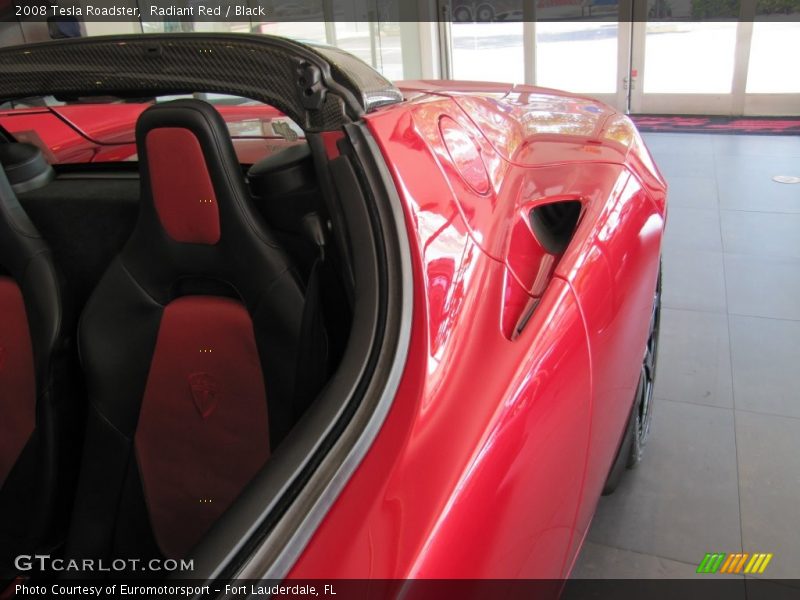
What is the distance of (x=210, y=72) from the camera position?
1114 mm

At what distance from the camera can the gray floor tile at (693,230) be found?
339cm

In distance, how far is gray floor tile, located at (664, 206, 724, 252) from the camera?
3.39 meters

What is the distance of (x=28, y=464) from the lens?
1.38 meters

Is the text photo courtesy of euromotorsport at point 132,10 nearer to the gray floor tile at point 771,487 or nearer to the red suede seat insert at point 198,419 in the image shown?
the red suede seat insert at point 198,419

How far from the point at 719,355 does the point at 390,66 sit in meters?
6.13

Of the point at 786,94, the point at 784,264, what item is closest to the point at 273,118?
the point at 784,264

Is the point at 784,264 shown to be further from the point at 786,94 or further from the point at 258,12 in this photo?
the point at 258,12

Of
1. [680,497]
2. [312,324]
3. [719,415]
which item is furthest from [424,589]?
[719,415]

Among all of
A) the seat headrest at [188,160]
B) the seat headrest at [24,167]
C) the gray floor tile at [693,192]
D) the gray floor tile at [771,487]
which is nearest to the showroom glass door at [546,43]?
the gray floor tile at [693,192]

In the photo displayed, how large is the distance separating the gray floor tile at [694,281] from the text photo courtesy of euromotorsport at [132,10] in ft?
14.9

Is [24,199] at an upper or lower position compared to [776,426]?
upper

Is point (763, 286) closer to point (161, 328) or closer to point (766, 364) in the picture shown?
point (766, 364)

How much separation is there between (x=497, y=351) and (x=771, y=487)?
48.5 inches

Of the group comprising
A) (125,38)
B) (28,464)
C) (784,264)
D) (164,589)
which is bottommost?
(784,264)
